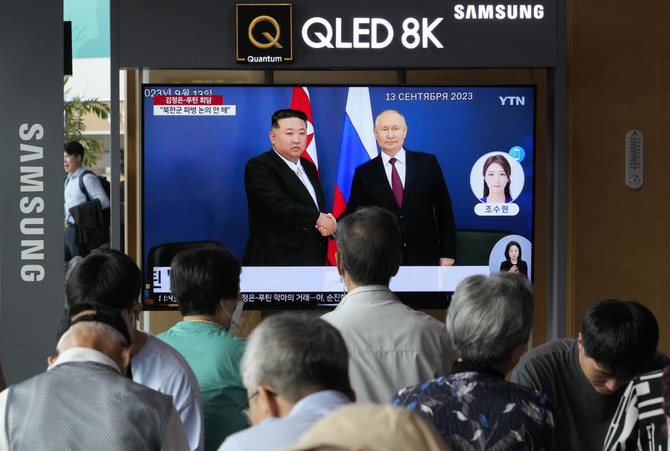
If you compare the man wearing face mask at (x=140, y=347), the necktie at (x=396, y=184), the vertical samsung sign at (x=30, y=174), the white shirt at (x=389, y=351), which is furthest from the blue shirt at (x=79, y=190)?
the white shirt at (x=389, y=351)

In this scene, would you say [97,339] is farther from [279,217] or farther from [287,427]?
[279,217]

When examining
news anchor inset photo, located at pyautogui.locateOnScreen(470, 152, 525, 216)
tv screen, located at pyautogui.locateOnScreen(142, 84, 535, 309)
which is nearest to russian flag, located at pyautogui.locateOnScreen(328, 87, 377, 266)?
tv screen, located at pyautogui.locateOnScreen(142, 84, 535, 309)

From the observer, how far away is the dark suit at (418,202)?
224 inches

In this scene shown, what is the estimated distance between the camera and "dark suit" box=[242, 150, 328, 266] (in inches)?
223

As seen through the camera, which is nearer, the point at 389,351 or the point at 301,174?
the point at 389,351

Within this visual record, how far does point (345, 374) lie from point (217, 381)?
110 centimetres

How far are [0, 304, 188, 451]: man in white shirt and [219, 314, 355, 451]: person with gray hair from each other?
435 millimetres

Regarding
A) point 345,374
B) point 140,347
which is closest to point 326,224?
point 140,347

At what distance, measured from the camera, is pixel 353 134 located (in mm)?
5660

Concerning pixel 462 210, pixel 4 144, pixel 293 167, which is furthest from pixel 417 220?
pixel 4 144

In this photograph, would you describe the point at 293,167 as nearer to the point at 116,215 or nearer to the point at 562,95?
the point at 116,215

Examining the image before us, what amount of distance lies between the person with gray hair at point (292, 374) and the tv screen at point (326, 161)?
378 centimetres

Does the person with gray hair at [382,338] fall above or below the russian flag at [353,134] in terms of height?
below

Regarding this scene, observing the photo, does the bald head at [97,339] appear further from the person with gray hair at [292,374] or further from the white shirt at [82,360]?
the person with gray hair at [292,374]
